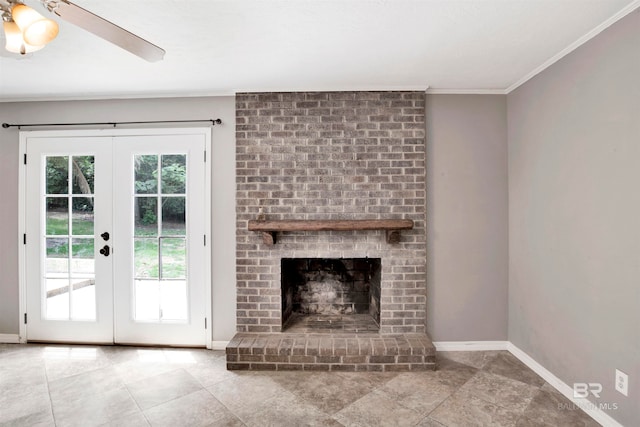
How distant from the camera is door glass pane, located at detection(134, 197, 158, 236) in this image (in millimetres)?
2967

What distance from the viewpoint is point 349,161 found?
2.82 metres

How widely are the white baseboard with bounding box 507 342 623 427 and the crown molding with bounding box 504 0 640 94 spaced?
2.25 meters

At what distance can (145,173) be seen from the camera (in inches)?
117

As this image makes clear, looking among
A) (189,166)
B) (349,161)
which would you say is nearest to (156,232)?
(189,166)

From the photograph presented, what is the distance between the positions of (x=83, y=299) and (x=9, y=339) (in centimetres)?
84

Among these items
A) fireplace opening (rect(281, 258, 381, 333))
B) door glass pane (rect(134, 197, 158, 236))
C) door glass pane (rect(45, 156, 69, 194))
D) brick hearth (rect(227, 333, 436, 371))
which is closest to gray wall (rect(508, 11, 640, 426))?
brick hearth (rect(227, 333, 436, 371))

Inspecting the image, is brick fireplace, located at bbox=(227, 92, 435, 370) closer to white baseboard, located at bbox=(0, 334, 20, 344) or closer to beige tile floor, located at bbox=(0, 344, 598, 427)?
beige tile floor, located at bbox=(0, 344, 598, 427)

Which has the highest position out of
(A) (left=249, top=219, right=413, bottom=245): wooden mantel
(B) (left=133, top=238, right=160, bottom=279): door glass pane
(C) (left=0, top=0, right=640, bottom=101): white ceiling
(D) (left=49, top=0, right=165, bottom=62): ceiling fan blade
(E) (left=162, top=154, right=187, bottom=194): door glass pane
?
(C) (left=0, top=0, right=640, bottom=101): white ceiling

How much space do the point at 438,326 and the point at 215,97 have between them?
115 inches

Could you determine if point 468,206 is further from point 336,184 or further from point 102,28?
point 102,28

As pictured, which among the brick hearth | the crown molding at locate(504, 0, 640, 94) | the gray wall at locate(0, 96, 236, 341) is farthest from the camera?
the gray wall at locate(0, 96, 236, 341)

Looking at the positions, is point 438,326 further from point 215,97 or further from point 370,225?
point 215,97

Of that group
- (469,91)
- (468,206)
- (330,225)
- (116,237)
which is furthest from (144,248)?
(469,91)

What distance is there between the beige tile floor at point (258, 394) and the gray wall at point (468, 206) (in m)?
0.52
